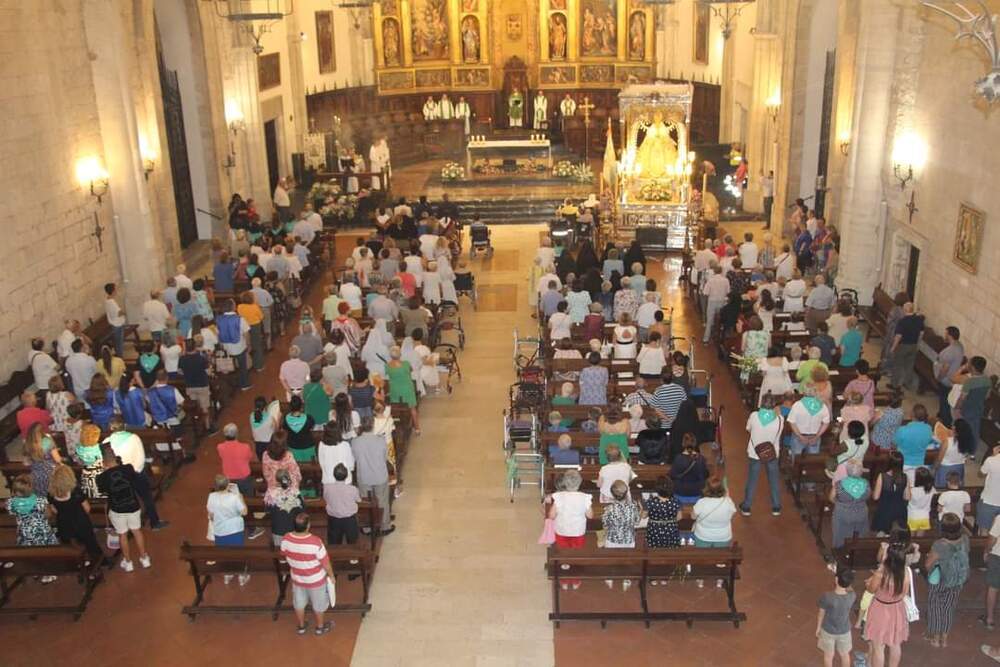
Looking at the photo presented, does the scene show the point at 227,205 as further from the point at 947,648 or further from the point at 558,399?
the point at 947,648

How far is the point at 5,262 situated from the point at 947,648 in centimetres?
1299

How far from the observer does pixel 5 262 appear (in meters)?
14.2

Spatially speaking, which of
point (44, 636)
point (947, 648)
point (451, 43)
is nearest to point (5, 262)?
point (44, 636)

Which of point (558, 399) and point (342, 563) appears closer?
point (342, 563)

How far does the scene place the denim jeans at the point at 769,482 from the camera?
436 inches

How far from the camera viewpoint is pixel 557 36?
1355 inches

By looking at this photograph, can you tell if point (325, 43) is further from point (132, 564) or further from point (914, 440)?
point (914, 440)

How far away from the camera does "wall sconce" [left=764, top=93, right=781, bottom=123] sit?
2369 centimetres

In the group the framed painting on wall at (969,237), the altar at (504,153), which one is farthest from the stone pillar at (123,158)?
the framed painting on wall at (969,237)

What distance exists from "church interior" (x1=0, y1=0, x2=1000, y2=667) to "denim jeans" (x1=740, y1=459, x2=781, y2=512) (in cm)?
11

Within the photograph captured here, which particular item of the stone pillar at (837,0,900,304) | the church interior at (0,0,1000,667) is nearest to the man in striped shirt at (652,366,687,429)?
the church interior at (0,0,1000,667)

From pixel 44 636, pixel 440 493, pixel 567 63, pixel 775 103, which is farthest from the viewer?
pixel 567 63

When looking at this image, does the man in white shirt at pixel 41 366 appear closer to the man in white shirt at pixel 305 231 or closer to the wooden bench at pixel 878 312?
the man in white shirt at pixel 305 231

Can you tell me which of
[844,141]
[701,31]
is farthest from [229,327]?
[701,31]
